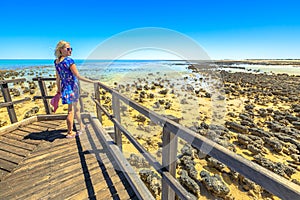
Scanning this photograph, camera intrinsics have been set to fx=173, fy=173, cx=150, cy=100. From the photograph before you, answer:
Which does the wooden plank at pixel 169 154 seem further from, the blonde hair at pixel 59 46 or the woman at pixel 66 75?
the blonde hair at pixel 59 46

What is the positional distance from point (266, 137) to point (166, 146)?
218 inches

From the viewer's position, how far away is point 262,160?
4352 mm

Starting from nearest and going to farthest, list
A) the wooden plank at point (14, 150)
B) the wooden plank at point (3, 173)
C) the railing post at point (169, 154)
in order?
the railing post at point (169, 154) → the wooden plank at point (3, 173) → the wooden plank at point (14, 150)

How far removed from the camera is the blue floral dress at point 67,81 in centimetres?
312

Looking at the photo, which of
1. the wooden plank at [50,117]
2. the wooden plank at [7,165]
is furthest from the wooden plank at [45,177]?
the wooden plank at [50,117]

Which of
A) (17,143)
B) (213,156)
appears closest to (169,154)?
(213,156)

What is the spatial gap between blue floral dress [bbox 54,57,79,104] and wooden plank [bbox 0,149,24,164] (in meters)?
1.26

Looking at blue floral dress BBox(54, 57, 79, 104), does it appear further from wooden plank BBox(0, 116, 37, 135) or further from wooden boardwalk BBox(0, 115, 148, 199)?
wooden plank BBox(0, 116, 37, 135)

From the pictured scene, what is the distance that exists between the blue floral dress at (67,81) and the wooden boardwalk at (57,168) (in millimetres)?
1029

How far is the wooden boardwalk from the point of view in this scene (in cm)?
234

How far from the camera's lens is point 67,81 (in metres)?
3.25

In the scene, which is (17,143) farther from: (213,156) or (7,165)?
(213,156)

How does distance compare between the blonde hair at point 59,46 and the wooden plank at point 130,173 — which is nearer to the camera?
the wooden plank at point 130,173

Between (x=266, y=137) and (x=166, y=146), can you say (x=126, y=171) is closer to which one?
(x=166, y=146)
